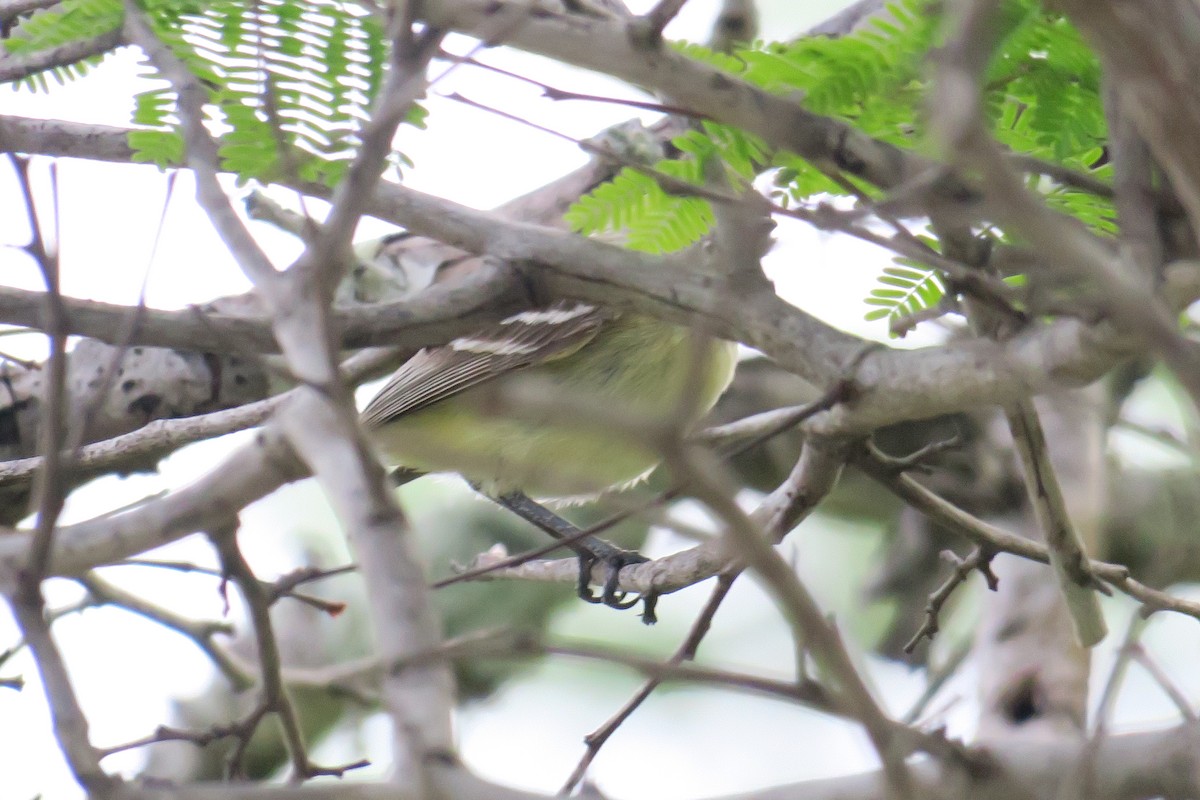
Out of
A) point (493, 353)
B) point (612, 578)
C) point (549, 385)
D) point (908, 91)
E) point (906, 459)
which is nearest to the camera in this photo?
point (908, 91)

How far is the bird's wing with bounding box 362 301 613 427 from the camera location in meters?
4.48

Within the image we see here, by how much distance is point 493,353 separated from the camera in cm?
461

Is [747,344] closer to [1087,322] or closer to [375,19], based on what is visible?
[1087,322]

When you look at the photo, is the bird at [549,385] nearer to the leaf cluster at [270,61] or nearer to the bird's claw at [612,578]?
the bird's claw at [612,578]

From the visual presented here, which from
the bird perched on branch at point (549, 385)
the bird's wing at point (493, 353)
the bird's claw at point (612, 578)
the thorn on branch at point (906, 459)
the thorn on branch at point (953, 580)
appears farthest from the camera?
the bird's wing at point (493, 353)

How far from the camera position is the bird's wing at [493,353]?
448 cm

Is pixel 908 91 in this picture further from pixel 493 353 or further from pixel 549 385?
pixel 493 353

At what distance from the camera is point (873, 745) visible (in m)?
1.31

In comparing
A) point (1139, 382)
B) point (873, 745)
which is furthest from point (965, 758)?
point (1139, 382)

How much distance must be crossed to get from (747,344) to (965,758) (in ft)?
3.05

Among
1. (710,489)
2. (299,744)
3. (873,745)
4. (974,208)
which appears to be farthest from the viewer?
(299,744)

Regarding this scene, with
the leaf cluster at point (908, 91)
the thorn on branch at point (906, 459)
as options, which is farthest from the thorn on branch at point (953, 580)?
the leaf cluster at point (908, 91)

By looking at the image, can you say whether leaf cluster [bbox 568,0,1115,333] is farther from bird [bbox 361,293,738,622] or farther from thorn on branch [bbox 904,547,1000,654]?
bird [bbox 361,293,738,622]

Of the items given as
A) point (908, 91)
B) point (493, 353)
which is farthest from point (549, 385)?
point (908, 91)
